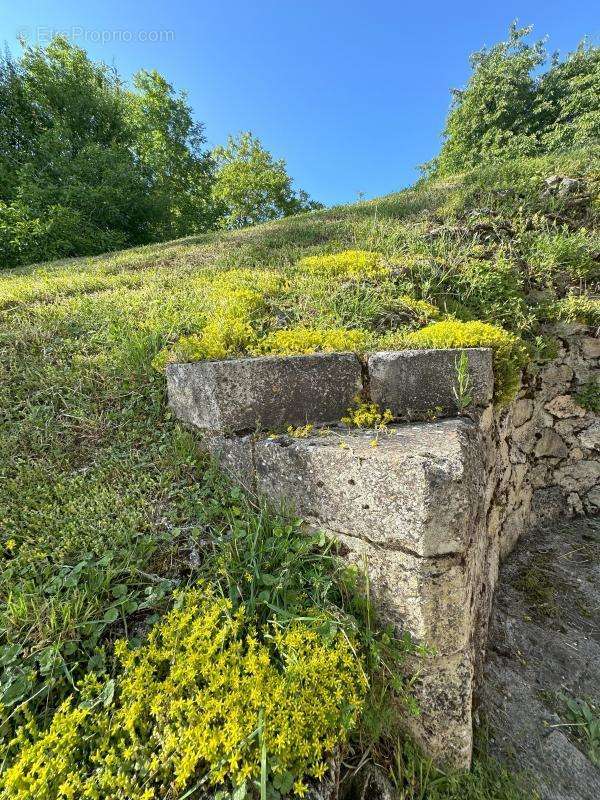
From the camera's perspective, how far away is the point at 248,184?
2138 centimetres

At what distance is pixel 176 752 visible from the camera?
1174 mm

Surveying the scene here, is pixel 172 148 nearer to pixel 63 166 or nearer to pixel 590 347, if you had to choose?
pixel 63 166

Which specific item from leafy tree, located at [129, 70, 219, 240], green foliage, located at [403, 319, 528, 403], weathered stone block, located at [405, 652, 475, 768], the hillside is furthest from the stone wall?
leafy tree, located at [129, 70, 219, 240]

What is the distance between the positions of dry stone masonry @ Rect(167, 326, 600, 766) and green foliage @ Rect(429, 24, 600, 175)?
545 inches

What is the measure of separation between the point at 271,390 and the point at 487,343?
1.60 metres

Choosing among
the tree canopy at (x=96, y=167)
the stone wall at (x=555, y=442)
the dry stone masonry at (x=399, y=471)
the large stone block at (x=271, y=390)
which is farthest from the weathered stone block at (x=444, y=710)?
the tree canopy at (x=96, y=167)

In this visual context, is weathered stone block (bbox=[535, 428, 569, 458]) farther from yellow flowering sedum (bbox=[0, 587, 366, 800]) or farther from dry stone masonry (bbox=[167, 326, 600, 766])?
yellow flowering sedum (bbox=[0, 587, 366, 800])

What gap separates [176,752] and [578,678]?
294 cm

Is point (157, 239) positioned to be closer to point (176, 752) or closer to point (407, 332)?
point (407, 332)

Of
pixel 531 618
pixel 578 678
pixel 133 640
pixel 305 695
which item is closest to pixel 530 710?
pixel 578 678

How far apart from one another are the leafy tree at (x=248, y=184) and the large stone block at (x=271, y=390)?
846 inches

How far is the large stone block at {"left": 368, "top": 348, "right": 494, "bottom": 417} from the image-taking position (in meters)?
2.21

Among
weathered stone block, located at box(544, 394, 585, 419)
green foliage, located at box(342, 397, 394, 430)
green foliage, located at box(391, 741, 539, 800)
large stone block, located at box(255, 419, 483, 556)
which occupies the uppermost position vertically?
green foliage, located at box(342, 397, 394, 430)

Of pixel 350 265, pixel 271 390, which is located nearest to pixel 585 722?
pixel 271 390
